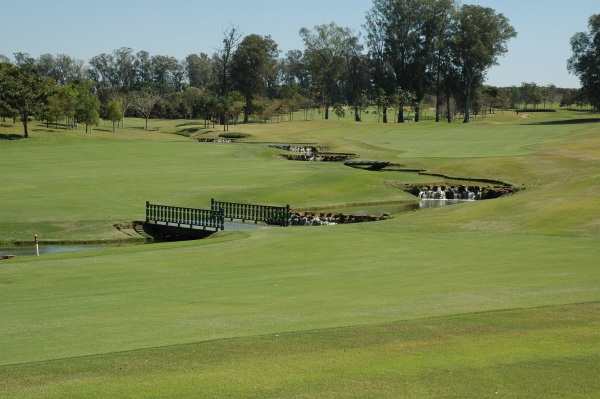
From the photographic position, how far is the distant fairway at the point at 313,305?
11.4 m

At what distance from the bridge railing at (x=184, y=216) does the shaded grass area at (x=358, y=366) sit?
1094 inches

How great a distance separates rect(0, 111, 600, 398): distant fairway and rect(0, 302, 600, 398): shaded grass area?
1.9 inches

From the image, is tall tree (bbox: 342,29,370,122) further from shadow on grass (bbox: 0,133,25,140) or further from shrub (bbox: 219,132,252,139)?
shadow on grass (bbox: 0,133,25,140)

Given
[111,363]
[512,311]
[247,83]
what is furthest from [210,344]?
[247,83]

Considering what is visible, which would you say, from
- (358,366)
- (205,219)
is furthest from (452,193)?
(358,366)

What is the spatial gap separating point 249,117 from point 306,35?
86.4 ft

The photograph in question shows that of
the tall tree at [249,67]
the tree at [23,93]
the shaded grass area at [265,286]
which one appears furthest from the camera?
the tall tree at [249,67]

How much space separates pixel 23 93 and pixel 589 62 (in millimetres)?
109729

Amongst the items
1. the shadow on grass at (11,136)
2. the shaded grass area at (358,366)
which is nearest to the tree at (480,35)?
the shadow on grass at (11,136)

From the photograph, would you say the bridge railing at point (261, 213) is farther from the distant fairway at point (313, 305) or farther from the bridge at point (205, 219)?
the distant fairway at point (313, 305)

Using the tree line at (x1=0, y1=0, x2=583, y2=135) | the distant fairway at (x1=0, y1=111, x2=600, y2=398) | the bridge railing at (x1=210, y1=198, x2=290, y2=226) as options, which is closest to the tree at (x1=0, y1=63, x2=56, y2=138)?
the tree line at (x1=0, y1=0, x2=583, y2=135)

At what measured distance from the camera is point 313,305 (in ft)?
59.1

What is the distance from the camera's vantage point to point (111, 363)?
1262 cm

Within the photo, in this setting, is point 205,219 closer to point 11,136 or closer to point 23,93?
point 11,136
